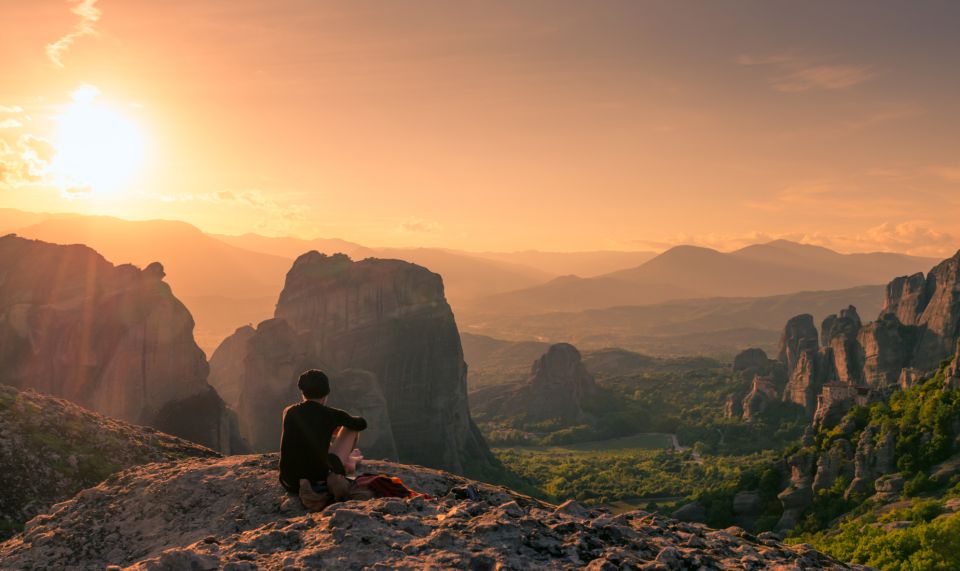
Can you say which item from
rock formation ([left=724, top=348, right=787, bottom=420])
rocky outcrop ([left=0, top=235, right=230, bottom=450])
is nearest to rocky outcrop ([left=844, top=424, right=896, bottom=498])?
rocky outcrop ([left=0, top=235, right=230, bottom=450])

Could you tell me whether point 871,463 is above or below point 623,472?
above

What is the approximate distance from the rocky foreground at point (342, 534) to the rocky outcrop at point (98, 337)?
40.7 metres

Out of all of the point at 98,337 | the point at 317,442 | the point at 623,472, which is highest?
the point at 317,442

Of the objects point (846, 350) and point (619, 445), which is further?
point (619, 445)

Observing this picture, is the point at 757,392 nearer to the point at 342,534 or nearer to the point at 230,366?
the point at 230,366

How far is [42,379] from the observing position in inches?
1928

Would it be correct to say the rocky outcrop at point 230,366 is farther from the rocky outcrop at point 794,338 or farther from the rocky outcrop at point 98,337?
the rocky outcrop at point 794,338

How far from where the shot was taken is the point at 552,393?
155000mm

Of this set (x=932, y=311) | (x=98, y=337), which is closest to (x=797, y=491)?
(x=98, y=337)

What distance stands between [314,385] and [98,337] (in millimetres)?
47964

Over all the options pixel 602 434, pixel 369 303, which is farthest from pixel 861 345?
pixel 369 303

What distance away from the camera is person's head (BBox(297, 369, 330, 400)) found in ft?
37.9

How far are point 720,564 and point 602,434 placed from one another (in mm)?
133642

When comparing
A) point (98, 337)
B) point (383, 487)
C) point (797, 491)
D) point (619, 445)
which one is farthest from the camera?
point (619, 445)
